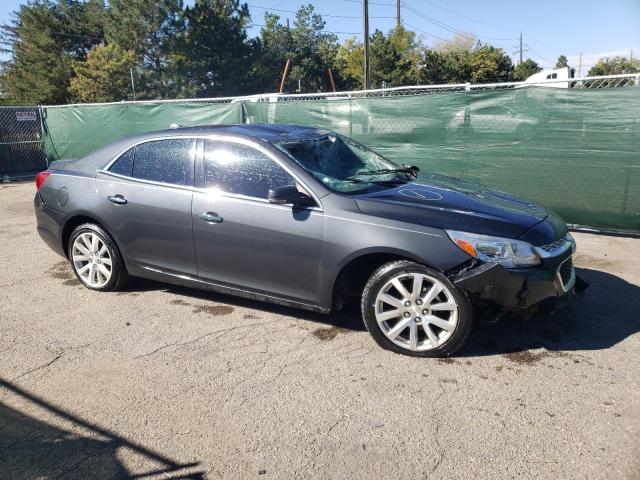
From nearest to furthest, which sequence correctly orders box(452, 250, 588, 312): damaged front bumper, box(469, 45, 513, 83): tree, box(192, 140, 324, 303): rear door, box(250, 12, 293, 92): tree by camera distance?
box(452, 250, 588, 312): damaged front bumper < box(192, 140, 324, 303): rear door < box(469, 45, 513, 83): tree < box(250, 12, 293, 92): tree

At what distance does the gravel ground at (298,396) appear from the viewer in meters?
2.56

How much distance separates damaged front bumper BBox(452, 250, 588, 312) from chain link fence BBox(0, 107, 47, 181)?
47.2 ft

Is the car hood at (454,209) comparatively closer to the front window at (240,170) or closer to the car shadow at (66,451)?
the front window at (240,170)

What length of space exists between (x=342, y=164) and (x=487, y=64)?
39.9m

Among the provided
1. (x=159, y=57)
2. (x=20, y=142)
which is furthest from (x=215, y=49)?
(x=20, y=142)

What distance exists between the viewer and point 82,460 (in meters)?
2.60

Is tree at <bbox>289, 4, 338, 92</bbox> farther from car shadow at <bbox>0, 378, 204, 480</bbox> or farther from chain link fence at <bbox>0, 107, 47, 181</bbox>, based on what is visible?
car shadow at <bbox>0, 378, 204, 480</bbox>

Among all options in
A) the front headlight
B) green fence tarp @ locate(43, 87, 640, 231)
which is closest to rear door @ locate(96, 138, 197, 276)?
the front headlight

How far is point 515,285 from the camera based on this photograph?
11.1 feet

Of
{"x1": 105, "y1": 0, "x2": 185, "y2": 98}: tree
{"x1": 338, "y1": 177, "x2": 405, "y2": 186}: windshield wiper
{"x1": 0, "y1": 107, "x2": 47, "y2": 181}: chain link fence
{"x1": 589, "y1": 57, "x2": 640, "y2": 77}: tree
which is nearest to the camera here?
{"x1": 338, "y1": 177, "x2": 405, "y2": 186}: windshield wiper

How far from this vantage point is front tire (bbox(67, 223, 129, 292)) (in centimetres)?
488

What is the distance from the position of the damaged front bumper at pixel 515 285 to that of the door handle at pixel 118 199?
9.79 ft

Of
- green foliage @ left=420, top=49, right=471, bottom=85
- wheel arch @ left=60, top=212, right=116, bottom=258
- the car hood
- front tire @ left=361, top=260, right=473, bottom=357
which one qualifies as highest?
green foliage @ left=420, top=49, right=471, bottom=85

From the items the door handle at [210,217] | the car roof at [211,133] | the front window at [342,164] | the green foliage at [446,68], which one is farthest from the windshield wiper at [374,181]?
the green foliage at [446,68]
